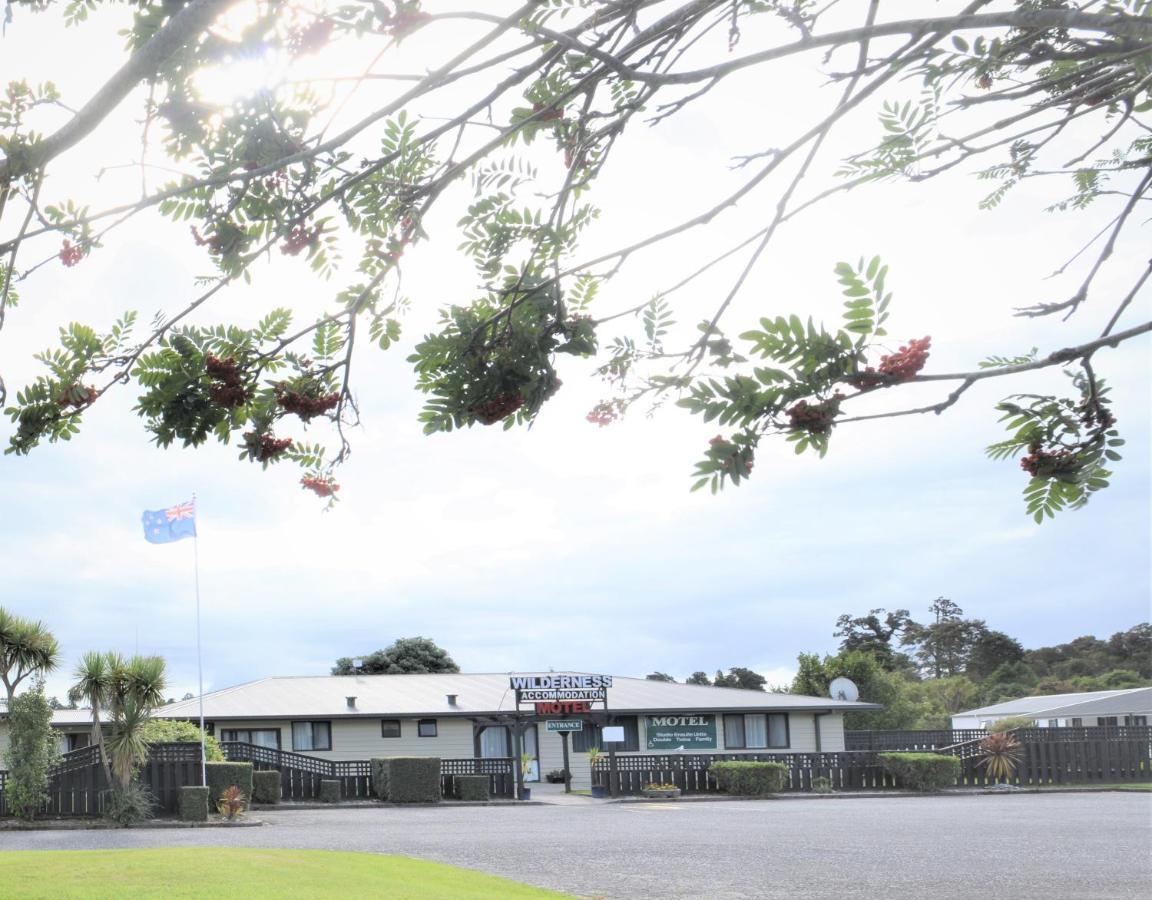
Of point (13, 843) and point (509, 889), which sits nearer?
point (509, 889)

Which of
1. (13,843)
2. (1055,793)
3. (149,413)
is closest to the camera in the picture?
(149,413)

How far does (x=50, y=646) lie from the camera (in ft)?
94.4

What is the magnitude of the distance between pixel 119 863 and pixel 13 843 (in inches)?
382

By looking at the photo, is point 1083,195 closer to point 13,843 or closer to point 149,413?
point 149,413

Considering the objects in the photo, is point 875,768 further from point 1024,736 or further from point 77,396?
point 77,396

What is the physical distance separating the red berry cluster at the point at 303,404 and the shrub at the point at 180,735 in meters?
27.2

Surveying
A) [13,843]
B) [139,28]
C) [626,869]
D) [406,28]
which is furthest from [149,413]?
[13,843]

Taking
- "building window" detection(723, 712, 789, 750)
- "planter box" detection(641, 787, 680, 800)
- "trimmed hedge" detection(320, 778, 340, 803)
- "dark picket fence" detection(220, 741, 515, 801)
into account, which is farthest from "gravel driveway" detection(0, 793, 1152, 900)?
"building window" detection(723, 712, 789, 750)

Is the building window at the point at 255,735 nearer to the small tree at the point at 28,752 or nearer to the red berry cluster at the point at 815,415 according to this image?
the small tree at the point at 28,752

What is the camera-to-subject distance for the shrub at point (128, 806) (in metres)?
27.3

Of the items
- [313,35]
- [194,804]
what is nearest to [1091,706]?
[194,804]

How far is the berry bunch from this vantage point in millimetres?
6035

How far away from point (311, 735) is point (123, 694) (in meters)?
12.3

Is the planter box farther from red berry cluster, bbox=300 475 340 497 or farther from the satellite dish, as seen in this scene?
red berry cluster, bbox=300 475 340 497
